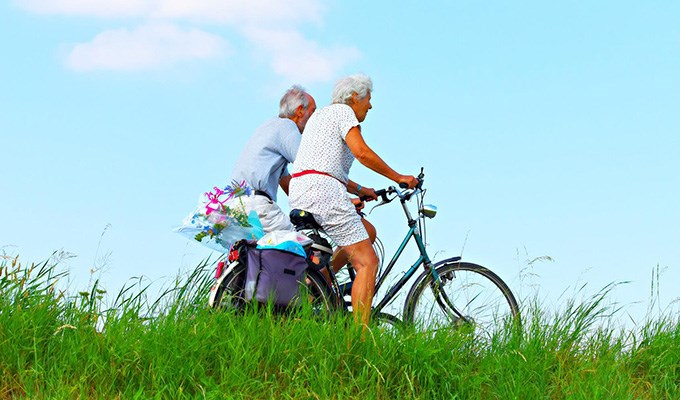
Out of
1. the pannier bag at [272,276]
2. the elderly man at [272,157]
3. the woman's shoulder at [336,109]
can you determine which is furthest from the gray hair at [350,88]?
the pannier bag at [272,276]

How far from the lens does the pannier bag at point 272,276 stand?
21.7 feet

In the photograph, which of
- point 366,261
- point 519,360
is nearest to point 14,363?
point 366,261

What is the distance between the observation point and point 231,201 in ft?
25.2

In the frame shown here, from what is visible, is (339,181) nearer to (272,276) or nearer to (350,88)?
(350,88)

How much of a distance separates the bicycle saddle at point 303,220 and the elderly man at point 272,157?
39.0 inches

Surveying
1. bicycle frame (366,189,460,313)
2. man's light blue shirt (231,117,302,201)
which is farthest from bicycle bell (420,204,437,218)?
man's light blue shirt (231,117,302,201)

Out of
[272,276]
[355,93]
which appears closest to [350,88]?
[355,93]

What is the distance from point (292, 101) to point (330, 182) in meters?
1.90

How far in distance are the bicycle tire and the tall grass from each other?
14 centimetres

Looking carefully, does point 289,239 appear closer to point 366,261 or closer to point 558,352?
point 366,261

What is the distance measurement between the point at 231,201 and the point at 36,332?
6.82ft

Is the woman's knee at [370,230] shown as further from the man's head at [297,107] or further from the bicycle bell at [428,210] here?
the man's head at [297,107]

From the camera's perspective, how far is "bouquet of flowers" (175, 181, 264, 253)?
7586mm

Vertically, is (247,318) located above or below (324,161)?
below
